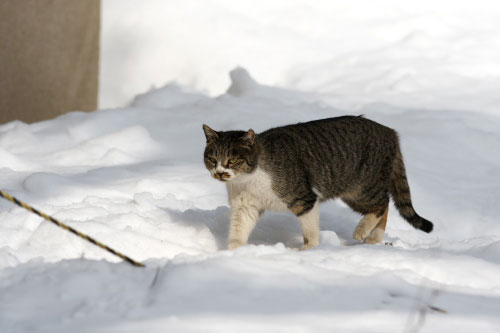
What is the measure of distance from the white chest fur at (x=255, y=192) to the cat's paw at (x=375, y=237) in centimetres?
60

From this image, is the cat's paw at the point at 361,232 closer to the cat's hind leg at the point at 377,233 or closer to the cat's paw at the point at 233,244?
the cat's hind leg at the point at 377,233

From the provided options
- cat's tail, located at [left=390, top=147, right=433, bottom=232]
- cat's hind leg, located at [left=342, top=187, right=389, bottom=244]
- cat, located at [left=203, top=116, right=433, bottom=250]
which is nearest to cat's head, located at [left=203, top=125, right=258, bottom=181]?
cat, located at [left=203, top=116, right=433, bottom=250]

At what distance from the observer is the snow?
2.09 metres

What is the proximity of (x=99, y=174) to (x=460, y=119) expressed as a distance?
9.71 feet

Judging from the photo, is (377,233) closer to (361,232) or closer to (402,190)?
(361,232)

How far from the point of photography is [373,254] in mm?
2740

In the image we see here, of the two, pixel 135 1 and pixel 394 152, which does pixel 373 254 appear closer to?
pixel 394 152

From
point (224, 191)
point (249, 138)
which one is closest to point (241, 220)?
point (249, 138)

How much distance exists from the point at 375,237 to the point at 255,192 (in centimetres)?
78

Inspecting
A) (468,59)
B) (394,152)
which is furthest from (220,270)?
(468,59)

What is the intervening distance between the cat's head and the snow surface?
359 millimetres

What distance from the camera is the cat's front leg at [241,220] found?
10.4ft

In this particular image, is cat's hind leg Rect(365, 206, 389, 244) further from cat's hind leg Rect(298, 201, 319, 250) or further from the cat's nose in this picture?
the cat's nose

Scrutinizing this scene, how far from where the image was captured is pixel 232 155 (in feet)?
10.1
